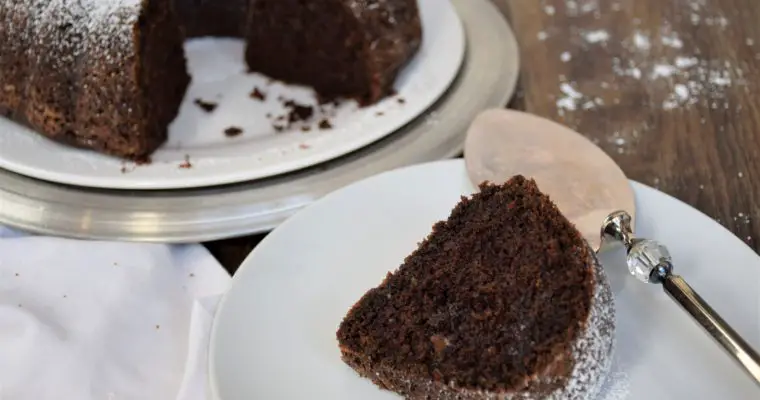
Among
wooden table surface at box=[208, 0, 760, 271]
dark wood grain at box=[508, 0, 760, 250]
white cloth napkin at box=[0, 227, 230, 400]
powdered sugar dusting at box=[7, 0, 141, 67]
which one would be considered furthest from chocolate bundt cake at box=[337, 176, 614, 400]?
powdered sugar dusting at box=[7, 0, 141, 67]

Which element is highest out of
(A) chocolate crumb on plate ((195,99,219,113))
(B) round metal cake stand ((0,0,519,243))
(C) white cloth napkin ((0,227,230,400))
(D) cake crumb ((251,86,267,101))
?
(C) white cloth napkin ((0,227,230,400))

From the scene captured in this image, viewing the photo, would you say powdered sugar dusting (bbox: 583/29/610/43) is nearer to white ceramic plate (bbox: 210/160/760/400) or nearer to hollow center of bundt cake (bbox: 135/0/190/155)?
white ceramic plate (bbox: 210/160/760/400)

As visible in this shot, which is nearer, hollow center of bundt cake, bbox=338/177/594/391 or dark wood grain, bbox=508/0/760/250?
hollow center of bundt cake, bbox=338/177/594/391

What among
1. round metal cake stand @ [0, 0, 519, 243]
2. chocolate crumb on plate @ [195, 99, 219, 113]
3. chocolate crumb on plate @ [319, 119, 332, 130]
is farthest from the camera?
chocolate crumb on plate @ [195, 99, 219, 113]

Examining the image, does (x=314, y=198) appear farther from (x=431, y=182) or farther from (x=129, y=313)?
(x=129, y=313)

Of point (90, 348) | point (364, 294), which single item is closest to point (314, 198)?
point (364, 294)

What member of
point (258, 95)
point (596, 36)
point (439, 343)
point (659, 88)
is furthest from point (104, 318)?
point (596, 36)

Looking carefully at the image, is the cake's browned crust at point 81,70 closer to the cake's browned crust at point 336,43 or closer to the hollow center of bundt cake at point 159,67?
the hollow center of bundt cake at point 159,67
